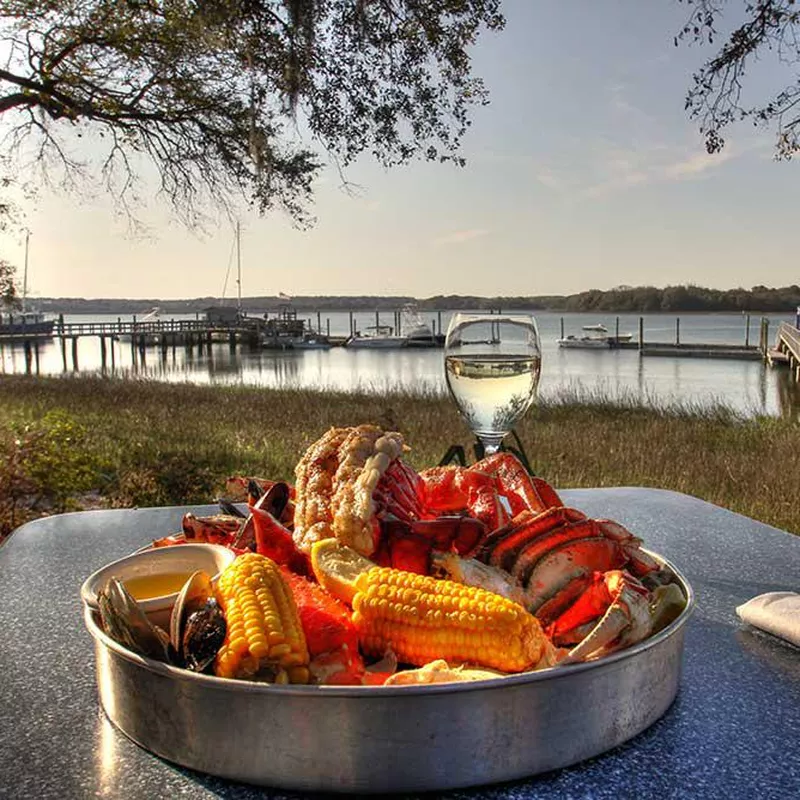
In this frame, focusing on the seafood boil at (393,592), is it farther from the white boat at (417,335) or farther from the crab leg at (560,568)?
the white boat at (417,335)

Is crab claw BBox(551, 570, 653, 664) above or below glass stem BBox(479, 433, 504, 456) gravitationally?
below

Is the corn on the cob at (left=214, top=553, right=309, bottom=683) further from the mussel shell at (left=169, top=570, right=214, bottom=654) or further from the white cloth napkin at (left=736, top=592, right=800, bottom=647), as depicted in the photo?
the white cloth napkin at (left=736, top=592, right=800, bottom=647)

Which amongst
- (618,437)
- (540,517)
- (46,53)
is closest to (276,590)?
(540,517)

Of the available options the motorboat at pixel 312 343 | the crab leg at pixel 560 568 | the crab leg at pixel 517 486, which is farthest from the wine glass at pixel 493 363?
the motorboat at pixel 312 343

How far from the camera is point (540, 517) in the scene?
1010 millimetres

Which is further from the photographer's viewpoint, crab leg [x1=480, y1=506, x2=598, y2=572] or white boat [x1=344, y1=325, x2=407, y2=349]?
white boat [x1=344, y1=325, x2=407, y2=349]

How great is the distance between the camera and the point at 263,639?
0.81 metres

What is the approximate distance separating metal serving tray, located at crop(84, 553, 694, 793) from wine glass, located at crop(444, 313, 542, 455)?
2.51 feet

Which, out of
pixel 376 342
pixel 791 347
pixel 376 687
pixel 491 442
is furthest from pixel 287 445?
pixel 376 342

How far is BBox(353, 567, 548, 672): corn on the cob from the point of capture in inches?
33.3

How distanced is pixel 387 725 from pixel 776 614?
2.26 ft

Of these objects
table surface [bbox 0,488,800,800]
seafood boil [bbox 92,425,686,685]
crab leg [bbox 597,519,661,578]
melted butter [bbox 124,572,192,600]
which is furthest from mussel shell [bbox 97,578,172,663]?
crab leg [bbox 597,519,661,578]

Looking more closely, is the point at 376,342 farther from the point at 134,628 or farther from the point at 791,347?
the point at 134,628

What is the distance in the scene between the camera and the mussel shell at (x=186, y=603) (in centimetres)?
90
